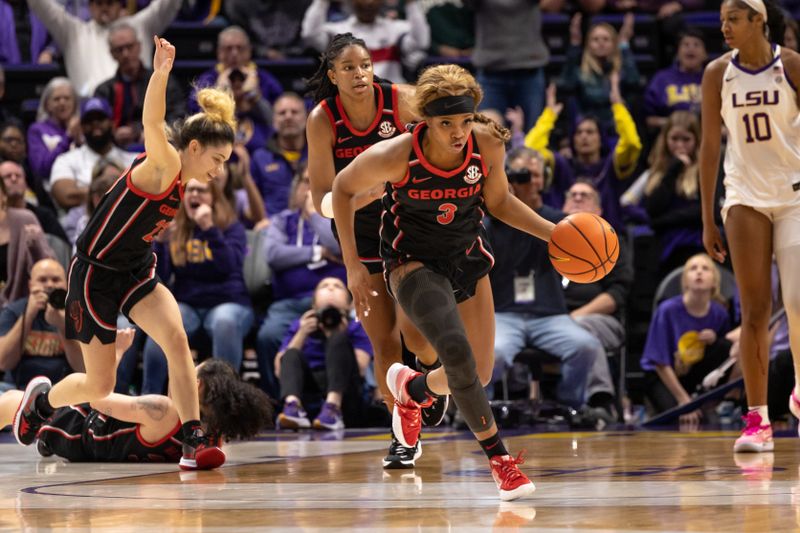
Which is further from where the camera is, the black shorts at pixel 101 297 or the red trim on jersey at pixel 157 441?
the red trim on jersey at pixel 157 441

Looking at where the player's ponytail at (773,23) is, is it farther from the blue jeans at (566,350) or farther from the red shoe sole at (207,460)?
the red shoe sole at (207,460)

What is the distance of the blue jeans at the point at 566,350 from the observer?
8.12 metres

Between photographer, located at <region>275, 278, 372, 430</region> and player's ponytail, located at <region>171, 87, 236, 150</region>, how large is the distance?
296cm

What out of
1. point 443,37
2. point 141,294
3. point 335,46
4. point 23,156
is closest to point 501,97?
point 443,37

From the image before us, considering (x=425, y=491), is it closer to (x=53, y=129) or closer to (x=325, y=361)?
(x=325, y=361)

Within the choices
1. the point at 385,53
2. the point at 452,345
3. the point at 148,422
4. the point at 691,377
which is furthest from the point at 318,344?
the point at 452,345

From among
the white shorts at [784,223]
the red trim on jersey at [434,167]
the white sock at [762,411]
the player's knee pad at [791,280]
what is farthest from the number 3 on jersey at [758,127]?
the red trim on jersey at [434,167]

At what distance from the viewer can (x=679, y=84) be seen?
10.5 m

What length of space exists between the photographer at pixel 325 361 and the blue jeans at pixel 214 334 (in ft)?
1.06

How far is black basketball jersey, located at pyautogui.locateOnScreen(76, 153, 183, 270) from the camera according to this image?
5391mm

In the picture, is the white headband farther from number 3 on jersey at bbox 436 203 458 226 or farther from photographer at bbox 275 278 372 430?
photographer at bbox 275 278 372 430

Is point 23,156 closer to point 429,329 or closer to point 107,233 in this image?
point 107,233

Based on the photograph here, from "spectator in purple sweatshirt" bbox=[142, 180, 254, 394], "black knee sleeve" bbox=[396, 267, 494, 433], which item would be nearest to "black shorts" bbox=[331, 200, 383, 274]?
"black knee sleeve" bbox=[396, 267, 494, 433]

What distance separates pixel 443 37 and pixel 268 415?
254 inches
